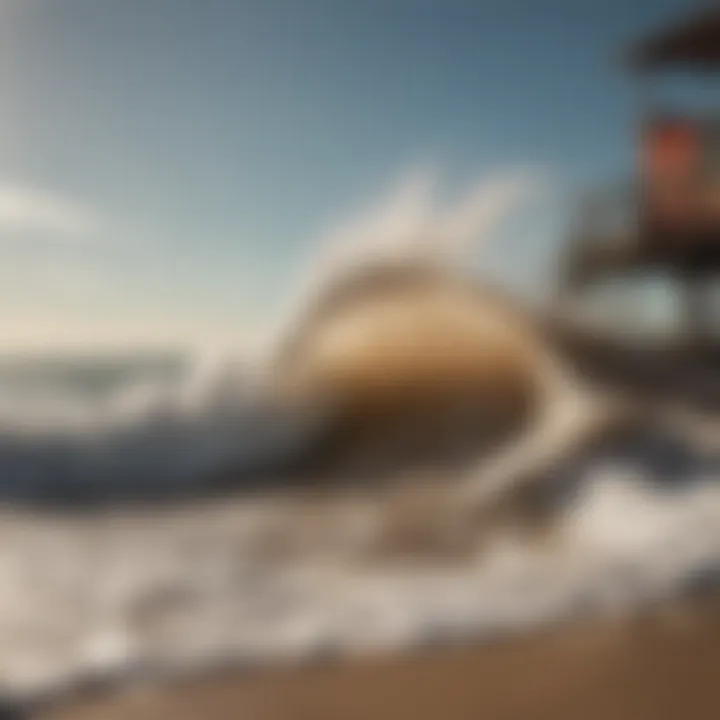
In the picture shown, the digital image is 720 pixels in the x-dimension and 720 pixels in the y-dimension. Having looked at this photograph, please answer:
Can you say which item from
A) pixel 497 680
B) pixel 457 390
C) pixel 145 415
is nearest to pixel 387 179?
pixel 457 390

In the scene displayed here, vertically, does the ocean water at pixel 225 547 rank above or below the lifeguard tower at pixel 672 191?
below

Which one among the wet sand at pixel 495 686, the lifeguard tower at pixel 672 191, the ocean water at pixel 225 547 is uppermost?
the lifeguard tower at pixel 672 191

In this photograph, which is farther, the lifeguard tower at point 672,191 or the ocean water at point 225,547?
the lifeguard tower at point 672,191

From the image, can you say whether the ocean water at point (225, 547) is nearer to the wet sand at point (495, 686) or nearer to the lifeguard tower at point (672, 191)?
the wet sand at point (495, 686)

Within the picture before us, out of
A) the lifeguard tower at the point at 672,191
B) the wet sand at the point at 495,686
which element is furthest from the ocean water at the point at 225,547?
the lifeguard tower at the point at 672,191

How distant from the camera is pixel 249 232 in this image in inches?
40.5

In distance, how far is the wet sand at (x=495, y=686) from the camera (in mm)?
886

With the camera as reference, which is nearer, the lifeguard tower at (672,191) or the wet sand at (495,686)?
the wet sand at (495,686)

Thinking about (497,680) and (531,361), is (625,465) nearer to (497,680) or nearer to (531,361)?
(531,361)

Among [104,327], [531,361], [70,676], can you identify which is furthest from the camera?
[531,361]

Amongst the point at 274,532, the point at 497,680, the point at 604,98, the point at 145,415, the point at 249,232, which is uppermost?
the point at 604,98

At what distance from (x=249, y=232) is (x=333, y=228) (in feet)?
0.27

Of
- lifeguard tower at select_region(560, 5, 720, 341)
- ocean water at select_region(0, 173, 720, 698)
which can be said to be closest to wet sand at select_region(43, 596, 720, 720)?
ocean water at select_region(0, 173, 720, 698)

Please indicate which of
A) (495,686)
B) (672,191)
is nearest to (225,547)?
(495,686)
